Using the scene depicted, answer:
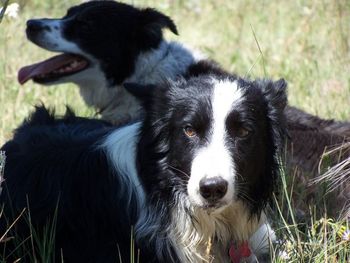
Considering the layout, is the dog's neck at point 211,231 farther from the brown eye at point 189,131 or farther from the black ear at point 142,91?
the black ear at point 142,91

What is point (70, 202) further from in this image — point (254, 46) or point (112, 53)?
point (254, 46)

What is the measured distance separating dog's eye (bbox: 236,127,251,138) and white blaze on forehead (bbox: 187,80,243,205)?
85 mm

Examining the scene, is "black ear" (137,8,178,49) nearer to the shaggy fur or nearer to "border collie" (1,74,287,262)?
the shaggy fur

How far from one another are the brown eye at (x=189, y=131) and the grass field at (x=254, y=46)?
4.04 ft

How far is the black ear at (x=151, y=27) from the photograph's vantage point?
718cm

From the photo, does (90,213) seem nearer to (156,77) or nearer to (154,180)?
(154,180)

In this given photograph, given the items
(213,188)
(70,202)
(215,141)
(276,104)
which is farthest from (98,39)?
(213,188)

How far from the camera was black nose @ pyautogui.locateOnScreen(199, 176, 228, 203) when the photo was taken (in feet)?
13.2

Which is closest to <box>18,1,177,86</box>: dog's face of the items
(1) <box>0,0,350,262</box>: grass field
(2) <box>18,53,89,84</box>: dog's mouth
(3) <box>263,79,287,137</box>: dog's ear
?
(2) <box>18,53,89,84</box>: dog's mouth

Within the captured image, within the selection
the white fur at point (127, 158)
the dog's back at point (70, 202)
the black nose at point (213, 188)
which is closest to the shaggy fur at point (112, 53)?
the dog's back at point (70, 202)

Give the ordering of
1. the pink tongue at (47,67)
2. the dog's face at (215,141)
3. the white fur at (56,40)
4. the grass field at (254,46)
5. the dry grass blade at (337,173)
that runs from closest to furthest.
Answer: the dog's face at (215,141) < the dry grass blade at (337,173) < the white fur at (56,40) < the pink tongue at (47,67) < the grass field at (254,46)

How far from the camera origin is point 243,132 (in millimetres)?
4301

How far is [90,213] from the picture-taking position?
4.73 metres

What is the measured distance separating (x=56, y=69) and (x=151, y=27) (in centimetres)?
90
